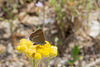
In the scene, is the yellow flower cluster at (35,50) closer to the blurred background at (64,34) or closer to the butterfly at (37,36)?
the butterfly at (37,36)

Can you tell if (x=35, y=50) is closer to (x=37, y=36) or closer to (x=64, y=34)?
(x=37, y=36)

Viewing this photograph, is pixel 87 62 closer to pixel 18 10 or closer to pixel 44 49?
pixel 44 49

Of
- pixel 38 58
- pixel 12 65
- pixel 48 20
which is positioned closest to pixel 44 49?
pixel 38 58

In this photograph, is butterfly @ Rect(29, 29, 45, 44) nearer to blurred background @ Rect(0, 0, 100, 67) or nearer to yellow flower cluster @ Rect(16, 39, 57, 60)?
yellow flower cluster @ Rect(16, 39, 57, 60)

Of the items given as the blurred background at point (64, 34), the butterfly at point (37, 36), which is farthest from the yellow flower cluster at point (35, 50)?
the blurred background at point (64, 34)

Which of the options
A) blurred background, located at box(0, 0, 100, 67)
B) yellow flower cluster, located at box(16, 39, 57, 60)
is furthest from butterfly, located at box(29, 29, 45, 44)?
blurred background, located at box(0, 0, 100, 67)

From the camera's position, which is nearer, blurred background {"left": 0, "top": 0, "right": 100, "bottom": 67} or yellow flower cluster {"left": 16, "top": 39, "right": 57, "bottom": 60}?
yellow flower cluster {"left": 16, "top": 39, "right": 57, "bottom": 60}
